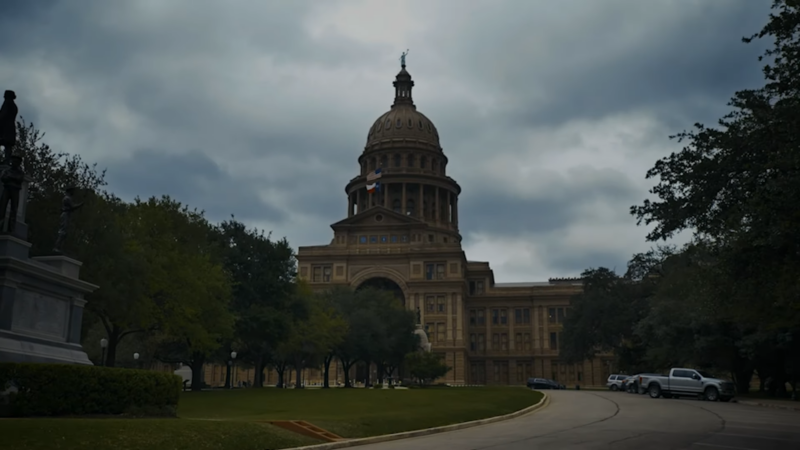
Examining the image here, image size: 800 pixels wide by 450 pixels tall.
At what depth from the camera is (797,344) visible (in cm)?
4797

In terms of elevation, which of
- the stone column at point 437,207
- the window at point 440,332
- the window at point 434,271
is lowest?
the window at point 440,332

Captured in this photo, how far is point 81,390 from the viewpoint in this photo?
19.8 meters

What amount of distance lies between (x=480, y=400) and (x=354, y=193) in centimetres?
10103

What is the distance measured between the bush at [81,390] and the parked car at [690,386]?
110 ft

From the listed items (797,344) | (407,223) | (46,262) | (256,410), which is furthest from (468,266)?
(46,262)

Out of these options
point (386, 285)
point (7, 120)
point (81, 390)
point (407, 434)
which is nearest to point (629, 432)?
point (407, 434)

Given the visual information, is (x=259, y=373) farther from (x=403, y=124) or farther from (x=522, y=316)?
(x=403, y=124)

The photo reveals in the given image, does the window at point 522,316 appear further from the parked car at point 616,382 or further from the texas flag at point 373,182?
the parked car at point 616,382

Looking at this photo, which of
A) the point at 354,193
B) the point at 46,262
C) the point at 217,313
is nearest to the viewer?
the point at 46,262

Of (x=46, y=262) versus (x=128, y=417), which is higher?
(x=46, y=262)

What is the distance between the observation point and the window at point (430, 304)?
115m

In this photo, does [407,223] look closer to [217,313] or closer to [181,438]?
[217,313]

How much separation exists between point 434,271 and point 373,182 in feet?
72.0

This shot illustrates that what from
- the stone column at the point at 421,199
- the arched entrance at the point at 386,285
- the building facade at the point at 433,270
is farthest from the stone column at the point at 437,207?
the arched entrance at the point at 386,285
